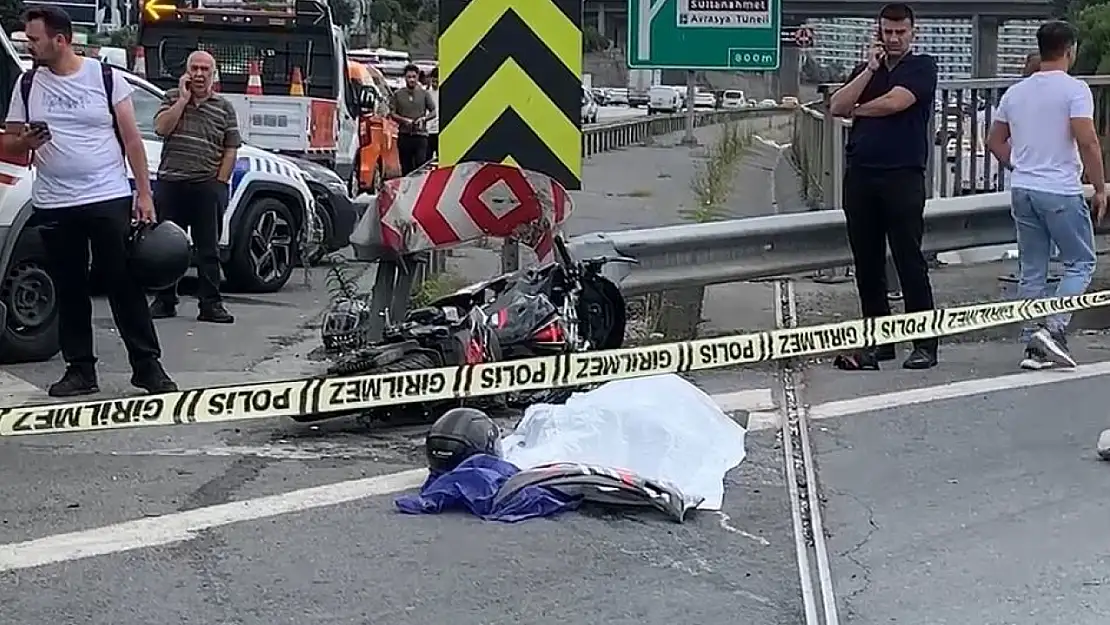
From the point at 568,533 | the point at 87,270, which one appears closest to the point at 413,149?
the point at 87,270

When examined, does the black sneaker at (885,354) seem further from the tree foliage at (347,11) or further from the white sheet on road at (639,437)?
the tree foliage at (347,11)

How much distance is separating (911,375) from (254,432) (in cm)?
317

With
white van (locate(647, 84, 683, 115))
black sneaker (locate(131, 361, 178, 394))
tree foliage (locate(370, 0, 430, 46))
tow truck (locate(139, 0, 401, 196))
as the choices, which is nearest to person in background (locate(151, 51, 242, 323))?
black sneaker (locate(131, 361, 178, 394))

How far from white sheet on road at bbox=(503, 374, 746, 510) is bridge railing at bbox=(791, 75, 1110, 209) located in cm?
525

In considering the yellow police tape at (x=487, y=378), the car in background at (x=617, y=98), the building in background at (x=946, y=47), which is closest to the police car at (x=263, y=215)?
the yellow police tape at (x=487, y=378)

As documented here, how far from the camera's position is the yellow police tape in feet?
17.8

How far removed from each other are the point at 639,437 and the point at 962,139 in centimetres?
663

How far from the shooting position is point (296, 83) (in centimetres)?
2036

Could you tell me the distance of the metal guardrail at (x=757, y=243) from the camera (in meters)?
8.65

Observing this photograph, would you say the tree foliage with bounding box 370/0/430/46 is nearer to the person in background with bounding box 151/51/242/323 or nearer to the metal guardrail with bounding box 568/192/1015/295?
the person in background with bounding box 151/51/242/323

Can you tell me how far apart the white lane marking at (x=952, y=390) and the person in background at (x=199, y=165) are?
439cm

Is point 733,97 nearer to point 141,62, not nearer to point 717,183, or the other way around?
point 717,183

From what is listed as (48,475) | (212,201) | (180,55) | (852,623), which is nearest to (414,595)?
(852,623)

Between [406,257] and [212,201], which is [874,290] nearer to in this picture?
[406,257]
